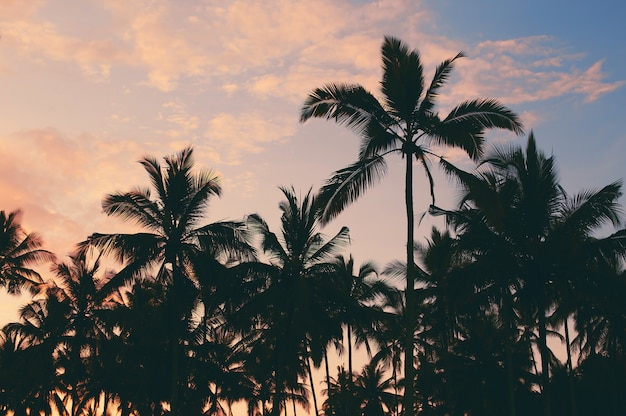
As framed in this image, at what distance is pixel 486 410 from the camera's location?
48.9m

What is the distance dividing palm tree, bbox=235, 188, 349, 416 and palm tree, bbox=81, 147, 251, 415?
7.69 ft

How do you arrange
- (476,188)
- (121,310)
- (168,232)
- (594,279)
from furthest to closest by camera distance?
(121,310)
(168,232)
(594,279)
(476,188)

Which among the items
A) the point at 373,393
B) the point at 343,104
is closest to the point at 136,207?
the point at 343,104

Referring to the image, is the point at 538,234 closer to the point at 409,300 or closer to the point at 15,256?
the point at 409,300

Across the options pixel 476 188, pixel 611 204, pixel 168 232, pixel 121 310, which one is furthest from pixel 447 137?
pixel 121 310

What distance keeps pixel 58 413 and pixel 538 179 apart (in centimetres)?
4355

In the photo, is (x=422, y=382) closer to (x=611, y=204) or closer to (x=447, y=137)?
(x=611, y=204)

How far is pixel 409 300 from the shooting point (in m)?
20.3

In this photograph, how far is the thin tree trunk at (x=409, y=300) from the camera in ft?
62.6

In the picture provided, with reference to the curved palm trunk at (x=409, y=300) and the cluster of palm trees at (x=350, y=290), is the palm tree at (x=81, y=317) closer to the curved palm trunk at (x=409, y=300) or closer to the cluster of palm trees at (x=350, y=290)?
the cluster of palm trees at (x=350, y=290)

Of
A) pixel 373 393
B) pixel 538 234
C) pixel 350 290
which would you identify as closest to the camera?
pixel 538 234

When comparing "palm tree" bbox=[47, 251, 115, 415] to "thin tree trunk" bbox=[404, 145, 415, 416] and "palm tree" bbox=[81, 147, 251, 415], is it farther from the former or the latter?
"thin tree trunk" bbox=[404, 145, 415, 416]

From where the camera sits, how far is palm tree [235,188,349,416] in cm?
3142

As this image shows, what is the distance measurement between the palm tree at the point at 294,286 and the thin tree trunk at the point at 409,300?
1024 centimetres
